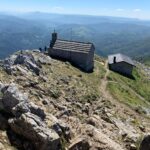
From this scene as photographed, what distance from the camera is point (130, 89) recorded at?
3445 inches

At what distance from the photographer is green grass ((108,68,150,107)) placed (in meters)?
72.8

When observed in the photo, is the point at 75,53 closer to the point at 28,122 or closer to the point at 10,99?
the point at 10,99

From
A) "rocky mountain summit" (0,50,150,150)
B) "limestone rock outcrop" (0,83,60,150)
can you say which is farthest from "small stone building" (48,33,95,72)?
"limestone rock outcrop" (0,83,60,150)

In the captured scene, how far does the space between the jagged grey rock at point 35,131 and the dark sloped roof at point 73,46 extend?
5963 cm

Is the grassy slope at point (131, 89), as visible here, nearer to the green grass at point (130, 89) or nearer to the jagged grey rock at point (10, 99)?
the green grass at point (130, 89)

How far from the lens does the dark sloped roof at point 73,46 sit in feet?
284

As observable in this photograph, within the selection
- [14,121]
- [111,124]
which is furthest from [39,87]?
[14,121]

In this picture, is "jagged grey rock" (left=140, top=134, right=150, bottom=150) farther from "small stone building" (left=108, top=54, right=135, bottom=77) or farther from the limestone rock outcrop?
"small stone building" (left=108, top=54, right=135, bottom=77)

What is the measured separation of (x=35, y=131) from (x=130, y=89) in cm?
6331

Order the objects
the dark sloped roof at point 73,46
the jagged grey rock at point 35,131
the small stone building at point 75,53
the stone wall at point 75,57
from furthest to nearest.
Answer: the dark sloped roof at point 73,46 < the small stone building at point 75,53 < the stone wall at point 75,57 < the jagged grey rock at point 35,131

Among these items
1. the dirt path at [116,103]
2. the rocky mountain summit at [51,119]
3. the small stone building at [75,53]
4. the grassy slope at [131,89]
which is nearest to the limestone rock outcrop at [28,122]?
the rocky mountain summit at [51,119]

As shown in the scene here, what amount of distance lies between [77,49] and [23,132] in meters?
61.0

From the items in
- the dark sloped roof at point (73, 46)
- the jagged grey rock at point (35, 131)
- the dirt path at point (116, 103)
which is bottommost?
the dirt path at point (116, 103)

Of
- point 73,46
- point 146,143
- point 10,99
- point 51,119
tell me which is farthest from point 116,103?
point 10,99
